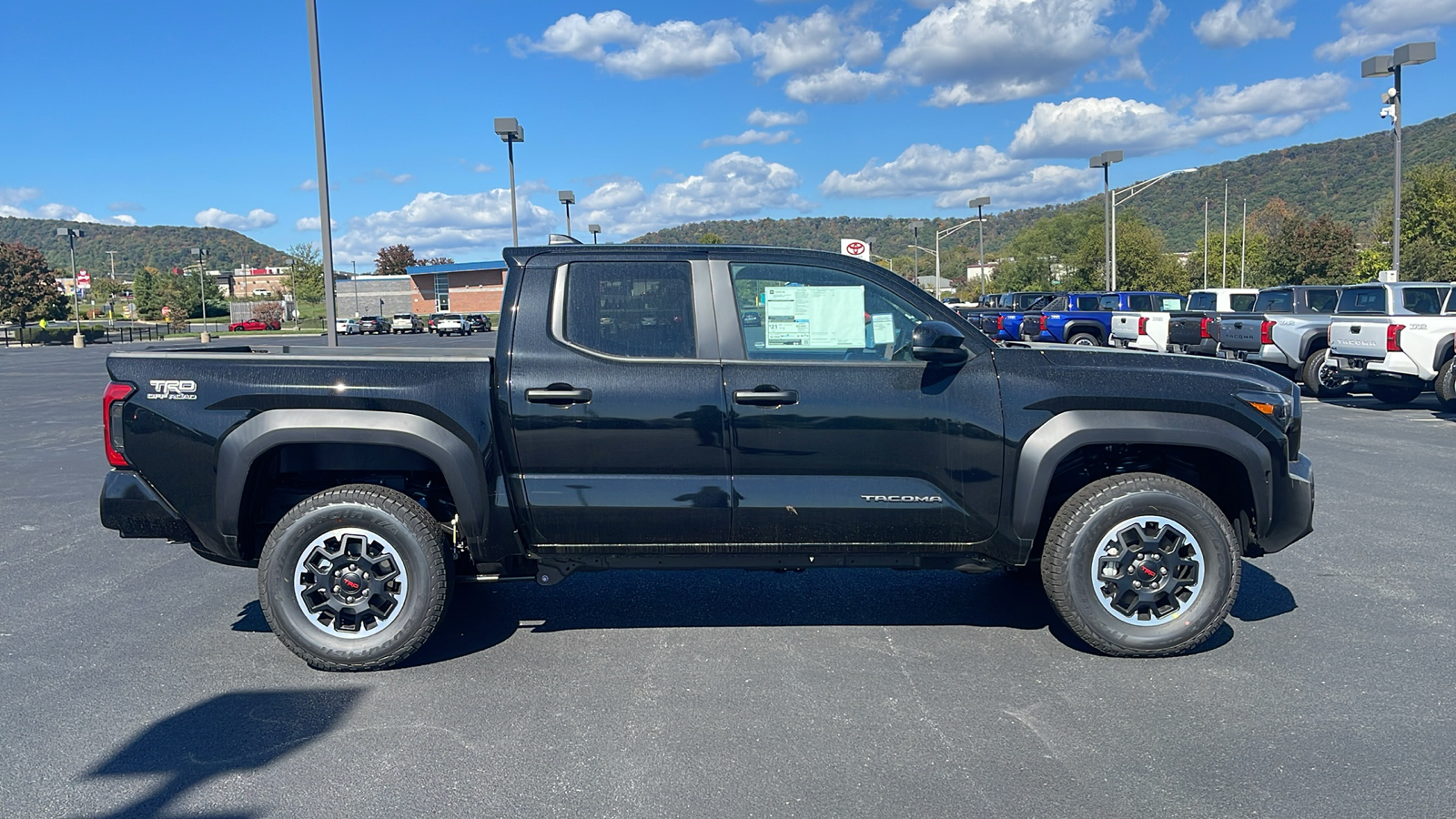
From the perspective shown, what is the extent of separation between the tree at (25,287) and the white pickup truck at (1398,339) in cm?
7112

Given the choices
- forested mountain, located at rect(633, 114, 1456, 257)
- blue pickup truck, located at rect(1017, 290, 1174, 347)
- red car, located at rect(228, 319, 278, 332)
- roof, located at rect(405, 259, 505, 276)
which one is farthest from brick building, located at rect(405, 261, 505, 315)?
blue pickup truck, located at rect(1017, 290, 1174, 347)

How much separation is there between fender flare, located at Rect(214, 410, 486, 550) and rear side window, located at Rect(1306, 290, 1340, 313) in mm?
16953

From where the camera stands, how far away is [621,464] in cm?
460

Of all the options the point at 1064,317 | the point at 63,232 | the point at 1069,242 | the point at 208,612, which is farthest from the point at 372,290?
the point at 208,612

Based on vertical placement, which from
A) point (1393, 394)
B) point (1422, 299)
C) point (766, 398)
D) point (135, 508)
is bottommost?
point (1393, 394)

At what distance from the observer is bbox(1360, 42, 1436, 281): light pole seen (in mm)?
23953

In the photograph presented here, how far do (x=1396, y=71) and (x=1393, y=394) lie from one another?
1354 cm

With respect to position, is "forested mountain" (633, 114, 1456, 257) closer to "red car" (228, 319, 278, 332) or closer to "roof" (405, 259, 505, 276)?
"roof" (405, 259, 505, 276)

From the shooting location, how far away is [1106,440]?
15.2 ft

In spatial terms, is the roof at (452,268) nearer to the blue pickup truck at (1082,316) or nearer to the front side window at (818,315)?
the blue pickup truck at (1082,316)

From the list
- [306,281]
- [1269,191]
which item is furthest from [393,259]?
[1269,191]

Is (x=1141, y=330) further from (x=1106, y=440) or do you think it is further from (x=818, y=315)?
(x=818, y=315)

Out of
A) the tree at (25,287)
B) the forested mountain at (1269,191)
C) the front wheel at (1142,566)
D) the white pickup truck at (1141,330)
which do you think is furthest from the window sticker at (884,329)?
the tree at (25,287)

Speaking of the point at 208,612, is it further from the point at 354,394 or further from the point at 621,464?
the point at 621,464
